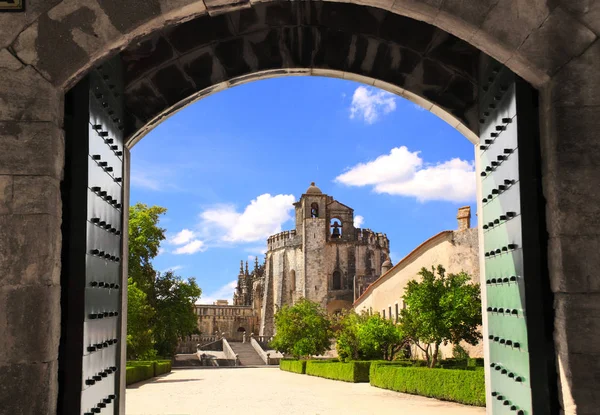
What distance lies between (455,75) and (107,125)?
2.73 m

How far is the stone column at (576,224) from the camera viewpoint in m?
3.26

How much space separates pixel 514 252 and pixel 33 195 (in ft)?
9.36

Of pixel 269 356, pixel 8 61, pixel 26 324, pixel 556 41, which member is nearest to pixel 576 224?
pixel 556 41

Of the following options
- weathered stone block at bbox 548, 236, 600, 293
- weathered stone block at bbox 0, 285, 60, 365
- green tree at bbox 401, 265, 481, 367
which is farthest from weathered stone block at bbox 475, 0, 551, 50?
green tree at bbox 401, 265, 481, 367

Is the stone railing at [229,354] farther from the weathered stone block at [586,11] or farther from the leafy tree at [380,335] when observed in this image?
the weathered stone block at [586,11]

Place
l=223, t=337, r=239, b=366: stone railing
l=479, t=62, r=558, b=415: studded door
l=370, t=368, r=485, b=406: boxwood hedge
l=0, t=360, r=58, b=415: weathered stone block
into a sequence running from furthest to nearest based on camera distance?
l=223, t=337, r=239, b=366: stone railing → l=370, t=368, r=485, b=406: boxwood hedge → l=479, t=62, r=558, b=415: studded door → l=0, t=360, r=58, b=415: weathered stone block

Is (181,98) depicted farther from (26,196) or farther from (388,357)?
(388,357)

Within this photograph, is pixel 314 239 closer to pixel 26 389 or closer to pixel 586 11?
pixel 586 11

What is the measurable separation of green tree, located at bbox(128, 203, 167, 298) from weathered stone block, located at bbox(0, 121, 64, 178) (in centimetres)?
2954

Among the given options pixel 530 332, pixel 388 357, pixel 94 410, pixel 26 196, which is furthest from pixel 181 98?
pixel 388 357

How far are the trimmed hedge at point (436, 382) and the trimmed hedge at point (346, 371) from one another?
2.70 metres

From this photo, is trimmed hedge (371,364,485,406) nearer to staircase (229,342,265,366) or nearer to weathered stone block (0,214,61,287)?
weathered stone block (0,214,61,287)

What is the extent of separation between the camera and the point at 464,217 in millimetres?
24828

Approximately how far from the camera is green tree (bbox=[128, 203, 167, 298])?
3269 centimetres
